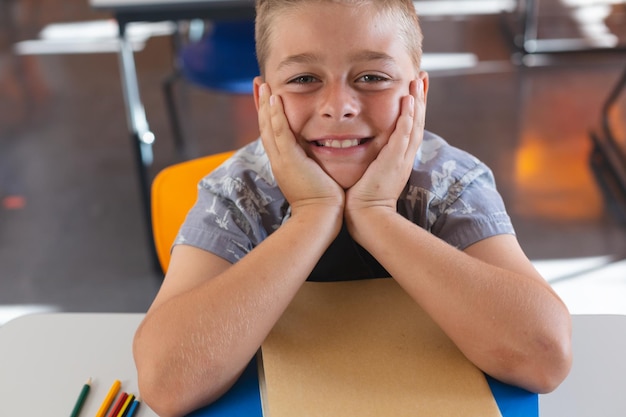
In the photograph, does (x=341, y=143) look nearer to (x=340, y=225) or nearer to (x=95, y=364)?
(x=340, y=225)

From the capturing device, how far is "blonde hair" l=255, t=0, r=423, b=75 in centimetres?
105

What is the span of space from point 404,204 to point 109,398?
1.79ft

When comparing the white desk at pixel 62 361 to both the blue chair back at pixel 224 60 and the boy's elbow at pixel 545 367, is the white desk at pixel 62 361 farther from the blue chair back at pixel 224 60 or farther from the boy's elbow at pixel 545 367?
the blue chair back at pixel 224 60

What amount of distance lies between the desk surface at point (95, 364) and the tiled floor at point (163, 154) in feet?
4.20

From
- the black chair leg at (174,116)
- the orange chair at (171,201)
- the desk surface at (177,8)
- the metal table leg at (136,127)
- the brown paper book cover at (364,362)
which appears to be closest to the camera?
the brown paper book cover at (364,362)

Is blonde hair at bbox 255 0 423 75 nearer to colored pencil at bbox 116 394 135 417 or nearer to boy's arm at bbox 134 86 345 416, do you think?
boy's arm at bbox 134 86 345 416

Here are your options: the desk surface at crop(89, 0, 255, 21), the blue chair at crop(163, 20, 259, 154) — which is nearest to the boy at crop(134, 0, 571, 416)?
the desk surface at crop(89, 0, 255, 21)

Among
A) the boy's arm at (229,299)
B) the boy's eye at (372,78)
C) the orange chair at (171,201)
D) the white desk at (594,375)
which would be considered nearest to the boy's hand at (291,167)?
the boy's arm at (229,299)

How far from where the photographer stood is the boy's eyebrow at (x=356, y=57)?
102 cm

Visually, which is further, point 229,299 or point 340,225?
point 340,225

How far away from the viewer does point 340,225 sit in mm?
1046

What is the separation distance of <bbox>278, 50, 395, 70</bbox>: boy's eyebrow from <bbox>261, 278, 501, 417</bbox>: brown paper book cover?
0.31 metres

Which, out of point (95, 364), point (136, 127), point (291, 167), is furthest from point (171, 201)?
point (136, 127)

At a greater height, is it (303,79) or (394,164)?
(303,79)
